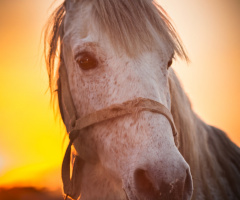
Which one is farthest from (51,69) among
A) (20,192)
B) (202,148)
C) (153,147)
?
(20,192)

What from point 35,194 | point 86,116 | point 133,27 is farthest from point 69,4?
point 35,194

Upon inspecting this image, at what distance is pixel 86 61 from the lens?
1.49 m

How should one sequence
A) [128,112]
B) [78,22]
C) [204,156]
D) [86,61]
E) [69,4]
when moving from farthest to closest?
[69,4], [204,156], [78,22], [86,61], [128,112]

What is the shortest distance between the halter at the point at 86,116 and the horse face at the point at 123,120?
1.5 inches

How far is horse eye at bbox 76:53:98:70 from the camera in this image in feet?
4.81

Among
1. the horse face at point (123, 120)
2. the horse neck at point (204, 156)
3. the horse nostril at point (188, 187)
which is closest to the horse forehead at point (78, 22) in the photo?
the horse face at point (123, 120)

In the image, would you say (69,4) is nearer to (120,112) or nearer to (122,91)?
(122,91)

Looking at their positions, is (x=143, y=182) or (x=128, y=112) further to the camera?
(x=128, y=112)

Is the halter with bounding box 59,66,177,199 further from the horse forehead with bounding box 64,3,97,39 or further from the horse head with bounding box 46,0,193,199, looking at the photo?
the horse forehead with bounding box 64,3,97,39

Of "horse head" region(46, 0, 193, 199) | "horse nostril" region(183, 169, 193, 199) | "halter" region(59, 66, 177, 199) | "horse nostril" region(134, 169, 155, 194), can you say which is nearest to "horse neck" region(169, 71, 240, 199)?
"horse head" region(46, 0, 193, 199)

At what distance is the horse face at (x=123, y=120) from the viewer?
108 centimetres

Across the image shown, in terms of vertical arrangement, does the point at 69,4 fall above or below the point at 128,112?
above

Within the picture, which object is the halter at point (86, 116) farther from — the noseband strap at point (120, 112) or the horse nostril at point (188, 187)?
the horse nostril at point (188, 187)

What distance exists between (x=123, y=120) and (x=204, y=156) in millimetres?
945
